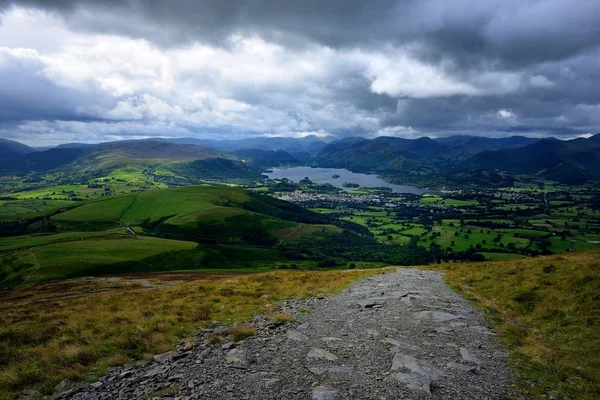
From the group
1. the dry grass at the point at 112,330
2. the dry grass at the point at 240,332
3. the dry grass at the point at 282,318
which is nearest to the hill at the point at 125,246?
the dry grass at the point at 112,330

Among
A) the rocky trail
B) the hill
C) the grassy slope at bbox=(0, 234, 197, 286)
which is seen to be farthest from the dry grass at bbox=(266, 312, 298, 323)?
the grassy slope at bbox=(0, 234, 197, 286)

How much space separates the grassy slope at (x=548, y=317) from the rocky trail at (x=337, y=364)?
3.60 feet

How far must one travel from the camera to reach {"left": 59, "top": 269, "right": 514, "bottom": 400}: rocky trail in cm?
1072

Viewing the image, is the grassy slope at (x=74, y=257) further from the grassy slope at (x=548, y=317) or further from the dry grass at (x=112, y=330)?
the grassy slope at (x=548, y=317)

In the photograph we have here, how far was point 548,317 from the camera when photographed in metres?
18.1

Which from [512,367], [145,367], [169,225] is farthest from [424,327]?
[169,225]

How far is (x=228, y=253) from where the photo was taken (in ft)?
475

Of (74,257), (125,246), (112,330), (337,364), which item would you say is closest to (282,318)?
(337,364)

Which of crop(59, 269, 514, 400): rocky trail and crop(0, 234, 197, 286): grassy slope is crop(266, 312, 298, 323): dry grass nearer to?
crop(59, 269, 514, 400): rocky trail

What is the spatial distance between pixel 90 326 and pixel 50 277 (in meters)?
98.3

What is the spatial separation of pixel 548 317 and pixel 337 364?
1398 cm

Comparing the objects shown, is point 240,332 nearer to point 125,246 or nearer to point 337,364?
point 337,364

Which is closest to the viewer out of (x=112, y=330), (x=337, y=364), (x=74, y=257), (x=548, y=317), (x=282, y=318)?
(x=337, y=364)

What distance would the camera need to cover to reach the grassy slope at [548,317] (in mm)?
11742
